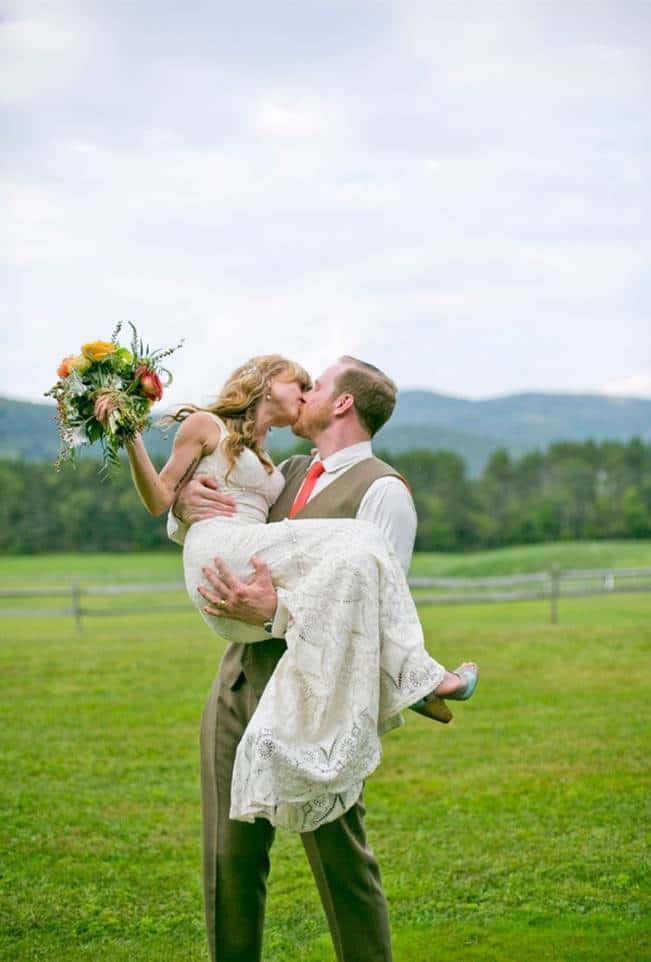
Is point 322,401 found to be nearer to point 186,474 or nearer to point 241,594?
point 186,474

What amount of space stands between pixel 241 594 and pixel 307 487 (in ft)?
1.92

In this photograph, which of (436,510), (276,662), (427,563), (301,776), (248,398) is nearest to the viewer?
(301,776)

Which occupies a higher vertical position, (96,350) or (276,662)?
(96,350)

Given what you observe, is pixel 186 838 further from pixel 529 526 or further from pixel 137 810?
pixel 529 526

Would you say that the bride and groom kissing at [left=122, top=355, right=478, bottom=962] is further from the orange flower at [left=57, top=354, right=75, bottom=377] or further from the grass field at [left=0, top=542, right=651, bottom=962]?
the grass field at [left=0, top=542, right=651, bottom=962]

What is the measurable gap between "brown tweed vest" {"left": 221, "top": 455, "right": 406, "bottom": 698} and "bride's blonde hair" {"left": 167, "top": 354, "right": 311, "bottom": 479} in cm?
32

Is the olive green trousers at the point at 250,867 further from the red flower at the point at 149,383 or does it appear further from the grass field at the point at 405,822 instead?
the grass field at the point at 405,822

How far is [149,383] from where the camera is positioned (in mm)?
3805

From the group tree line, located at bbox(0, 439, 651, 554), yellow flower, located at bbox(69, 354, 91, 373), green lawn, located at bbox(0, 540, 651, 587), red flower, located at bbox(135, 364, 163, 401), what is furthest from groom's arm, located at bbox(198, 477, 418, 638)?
tree line, located at bbox(0, 439, 651, 554)

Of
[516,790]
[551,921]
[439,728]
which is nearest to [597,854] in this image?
[551,921]

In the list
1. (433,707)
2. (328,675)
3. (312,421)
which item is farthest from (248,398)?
(433,707)

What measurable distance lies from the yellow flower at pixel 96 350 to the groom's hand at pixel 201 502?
0.52 m

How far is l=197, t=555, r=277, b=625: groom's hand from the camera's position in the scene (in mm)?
3469

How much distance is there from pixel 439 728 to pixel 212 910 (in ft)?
22.1
